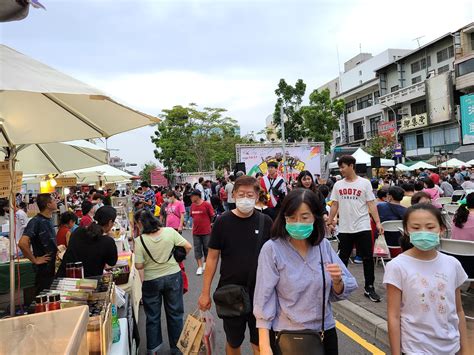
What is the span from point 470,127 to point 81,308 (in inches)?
1291

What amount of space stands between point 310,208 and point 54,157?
5711 millimetres

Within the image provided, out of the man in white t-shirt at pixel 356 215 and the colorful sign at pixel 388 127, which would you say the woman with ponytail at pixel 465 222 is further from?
the colorful sign at pixel 388 127

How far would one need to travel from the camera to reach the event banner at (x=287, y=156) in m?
17.4

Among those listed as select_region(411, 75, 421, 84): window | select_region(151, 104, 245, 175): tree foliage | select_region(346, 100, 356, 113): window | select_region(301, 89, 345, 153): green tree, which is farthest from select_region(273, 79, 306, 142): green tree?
select_region(346, 100, 356, 113): window

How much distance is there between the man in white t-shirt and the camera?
4.87 metres

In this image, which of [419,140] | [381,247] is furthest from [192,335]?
[419,140]

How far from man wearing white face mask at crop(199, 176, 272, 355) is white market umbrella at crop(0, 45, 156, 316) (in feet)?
3.56

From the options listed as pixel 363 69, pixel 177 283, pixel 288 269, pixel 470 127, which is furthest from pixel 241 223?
pixel 363 69

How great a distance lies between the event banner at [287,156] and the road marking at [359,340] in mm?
12446

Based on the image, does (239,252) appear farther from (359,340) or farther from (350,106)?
(350,106)

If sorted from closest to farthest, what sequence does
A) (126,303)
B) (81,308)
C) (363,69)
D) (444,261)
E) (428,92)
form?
(81,308) < (444,261) < (126,303) < (428,92) < (363,69)

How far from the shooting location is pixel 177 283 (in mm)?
3990

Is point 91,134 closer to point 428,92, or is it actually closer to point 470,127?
point 470,127

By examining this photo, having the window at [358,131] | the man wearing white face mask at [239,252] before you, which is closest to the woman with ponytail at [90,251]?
the man wearing white face mask at [239,252]
